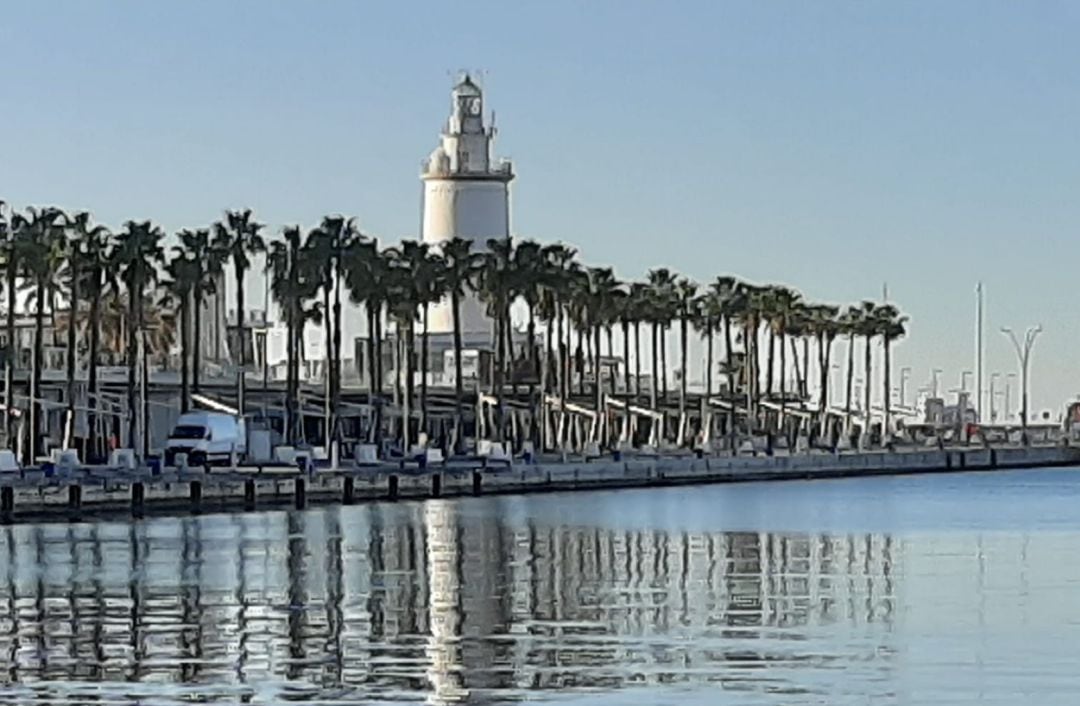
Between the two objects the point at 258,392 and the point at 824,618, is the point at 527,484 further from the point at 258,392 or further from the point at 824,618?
the point at 824,618

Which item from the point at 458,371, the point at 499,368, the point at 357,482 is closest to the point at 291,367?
the point at 458,371

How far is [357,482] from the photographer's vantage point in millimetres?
104188

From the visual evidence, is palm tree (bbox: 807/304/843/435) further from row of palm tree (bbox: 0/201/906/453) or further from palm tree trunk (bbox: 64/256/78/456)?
palm tree trunk (bbox: 64/256/78/456)

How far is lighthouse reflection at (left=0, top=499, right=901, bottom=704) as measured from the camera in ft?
106

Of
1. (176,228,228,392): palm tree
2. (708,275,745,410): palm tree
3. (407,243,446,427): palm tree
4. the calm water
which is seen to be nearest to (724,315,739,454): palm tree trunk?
(708,275,745,410): palm tree

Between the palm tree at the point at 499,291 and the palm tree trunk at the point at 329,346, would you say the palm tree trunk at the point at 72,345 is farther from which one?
the palm tree at the point at 499,291

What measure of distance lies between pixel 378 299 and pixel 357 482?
79.2 ft

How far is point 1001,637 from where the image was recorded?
3875cm

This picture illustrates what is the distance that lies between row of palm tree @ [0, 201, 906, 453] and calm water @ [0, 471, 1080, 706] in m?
31.7

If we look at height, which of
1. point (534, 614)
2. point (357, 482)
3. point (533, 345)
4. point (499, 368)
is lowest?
point (534, 614)

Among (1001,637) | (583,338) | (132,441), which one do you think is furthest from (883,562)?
(583,338)

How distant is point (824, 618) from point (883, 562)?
60.7 ft

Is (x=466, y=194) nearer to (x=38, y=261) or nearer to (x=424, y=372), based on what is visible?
(x=424, y=372)

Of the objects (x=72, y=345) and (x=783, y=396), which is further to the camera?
(x=783, y=396)
